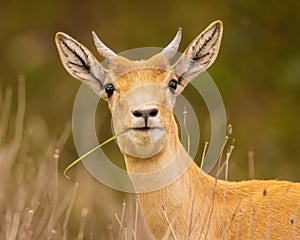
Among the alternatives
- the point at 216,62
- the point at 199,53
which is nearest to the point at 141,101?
the point at 199,53

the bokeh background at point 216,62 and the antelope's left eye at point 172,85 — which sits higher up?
the bokeh background at point 216,62

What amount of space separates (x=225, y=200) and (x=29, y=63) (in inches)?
495

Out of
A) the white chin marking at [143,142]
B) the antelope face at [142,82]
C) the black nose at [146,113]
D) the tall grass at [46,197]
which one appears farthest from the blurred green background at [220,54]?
the black nose at [146,113]

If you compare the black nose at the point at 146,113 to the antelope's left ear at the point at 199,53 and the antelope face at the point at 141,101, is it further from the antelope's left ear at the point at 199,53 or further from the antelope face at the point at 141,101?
the antelope's left ear at the point at 199,53

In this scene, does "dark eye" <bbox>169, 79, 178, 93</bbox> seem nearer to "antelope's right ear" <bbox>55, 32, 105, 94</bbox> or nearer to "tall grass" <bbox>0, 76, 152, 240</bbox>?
"antelope's right ear" <bbox>55, 32, 105, 94</bbox>

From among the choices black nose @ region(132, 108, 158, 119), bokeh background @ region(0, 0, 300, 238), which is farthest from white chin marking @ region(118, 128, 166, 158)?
bokeh background @ region(0, 0, 300, 238)

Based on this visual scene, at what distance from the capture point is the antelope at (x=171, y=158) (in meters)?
8.23

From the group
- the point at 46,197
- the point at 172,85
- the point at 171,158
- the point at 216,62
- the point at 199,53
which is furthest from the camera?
the point at 216,62

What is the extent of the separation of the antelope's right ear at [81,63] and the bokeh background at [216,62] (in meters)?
6.97

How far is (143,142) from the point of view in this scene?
813cm

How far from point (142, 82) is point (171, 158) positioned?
1.92 ft

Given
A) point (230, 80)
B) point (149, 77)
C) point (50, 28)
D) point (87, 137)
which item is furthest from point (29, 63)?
point (149, 77)

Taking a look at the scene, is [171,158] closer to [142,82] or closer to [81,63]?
[142,82]

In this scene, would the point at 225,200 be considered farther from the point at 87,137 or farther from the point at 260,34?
the point at 260,34
